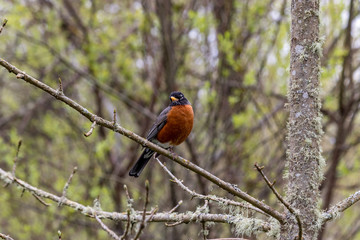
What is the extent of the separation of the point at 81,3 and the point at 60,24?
0.47 m

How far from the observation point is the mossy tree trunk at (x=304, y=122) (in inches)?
86.9

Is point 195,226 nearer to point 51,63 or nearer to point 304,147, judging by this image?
point 51,63

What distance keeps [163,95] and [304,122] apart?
12.6ft

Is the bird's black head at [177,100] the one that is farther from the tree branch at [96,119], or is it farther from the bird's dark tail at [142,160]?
the tree branch at [96,119]

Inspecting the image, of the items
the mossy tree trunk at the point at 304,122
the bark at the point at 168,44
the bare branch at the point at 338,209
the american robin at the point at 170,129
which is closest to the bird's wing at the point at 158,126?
the american robin at the point at 170,129

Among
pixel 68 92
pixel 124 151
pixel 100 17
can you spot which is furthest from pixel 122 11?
pixel 124 151

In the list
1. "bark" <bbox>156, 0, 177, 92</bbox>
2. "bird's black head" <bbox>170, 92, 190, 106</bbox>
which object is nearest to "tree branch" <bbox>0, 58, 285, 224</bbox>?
"bird's black head" <bbox>170, 92, 190, 106</bbox>

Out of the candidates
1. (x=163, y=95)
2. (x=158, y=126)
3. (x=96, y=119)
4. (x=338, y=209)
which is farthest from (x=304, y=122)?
(x=163, y=95)

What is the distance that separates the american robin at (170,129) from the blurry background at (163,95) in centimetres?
122

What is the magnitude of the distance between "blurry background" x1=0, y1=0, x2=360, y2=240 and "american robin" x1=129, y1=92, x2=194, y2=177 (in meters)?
1.22

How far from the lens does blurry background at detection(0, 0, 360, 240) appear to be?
5.52 metres

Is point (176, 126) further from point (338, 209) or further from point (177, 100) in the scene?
point (338, 209)

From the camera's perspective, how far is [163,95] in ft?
19.7

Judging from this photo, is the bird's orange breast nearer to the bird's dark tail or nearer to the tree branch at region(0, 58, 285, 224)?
the bird's dark tail
